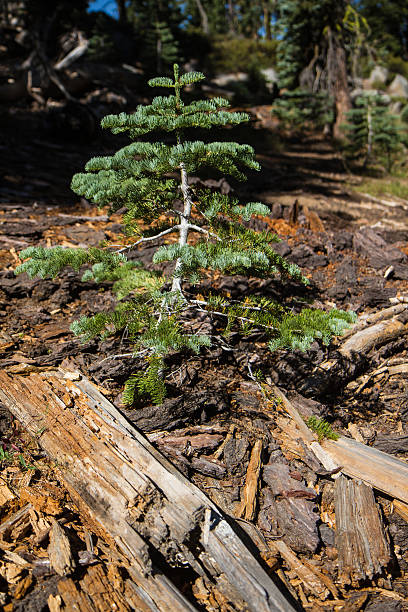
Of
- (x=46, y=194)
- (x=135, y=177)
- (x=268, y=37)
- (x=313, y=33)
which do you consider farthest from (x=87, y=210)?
(x=268, y=37)

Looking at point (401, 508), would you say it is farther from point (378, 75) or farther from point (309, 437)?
point (378, 75)

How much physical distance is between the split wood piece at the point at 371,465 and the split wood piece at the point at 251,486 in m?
0.53

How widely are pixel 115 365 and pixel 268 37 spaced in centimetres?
4508

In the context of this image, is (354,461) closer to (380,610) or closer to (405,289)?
(380,610)

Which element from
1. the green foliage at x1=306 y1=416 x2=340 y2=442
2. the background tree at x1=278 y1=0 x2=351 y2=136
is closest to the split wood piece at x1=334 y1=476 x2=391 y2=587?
the green foliage at x1=306 y1=416 x2=340 y2=442

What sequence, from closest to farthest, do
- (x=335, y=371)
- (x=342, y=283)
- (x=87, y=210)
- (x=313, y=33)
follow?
1. (x=335, y=371)
2. (x=342, y=283)
3. (x=87, y=210)
4. (x=313, y=33)

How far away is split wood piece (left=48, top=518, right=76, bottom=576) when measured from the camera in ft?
6.56

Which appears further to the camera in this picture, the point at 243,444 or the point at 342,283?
the point at 342,283

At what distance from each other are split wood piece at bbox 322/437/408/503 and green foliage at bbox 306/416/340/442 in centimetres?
4

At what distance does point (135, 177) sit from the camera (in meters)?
2.97

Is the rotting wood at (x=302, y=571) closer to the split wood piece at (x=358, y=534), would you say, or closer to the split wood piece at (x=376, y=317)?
the split wood piece at (x=358, y=534)

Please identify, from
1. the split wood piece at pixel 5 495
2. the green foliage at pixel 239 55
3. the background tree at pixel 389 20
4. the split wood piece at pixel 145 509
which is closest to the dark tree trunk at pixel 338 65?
the green foliage at pixel 239 55

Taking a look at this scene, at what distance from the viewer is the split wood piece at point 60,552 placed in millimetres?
1999

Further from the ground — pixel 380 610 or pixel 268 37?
pixel 268 37
